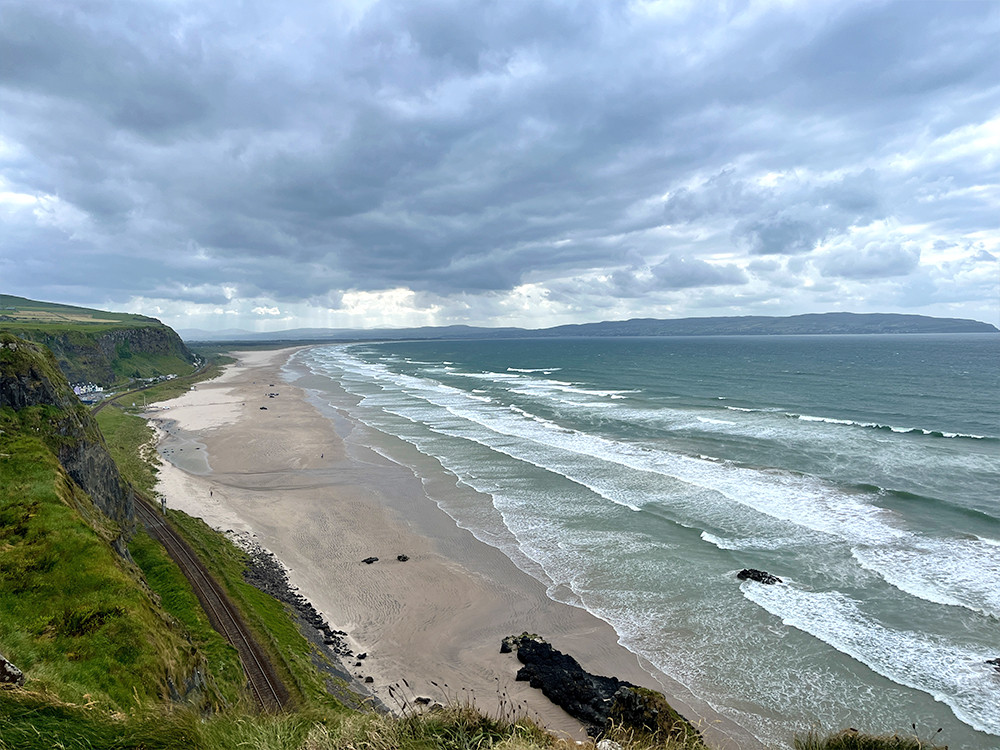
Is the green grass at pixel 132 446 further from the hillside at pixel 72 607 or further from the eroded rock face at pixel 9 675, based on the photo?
the eroded rock face at pixel 9 675

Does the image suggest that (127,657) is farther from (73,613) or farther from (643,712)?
(643,712)

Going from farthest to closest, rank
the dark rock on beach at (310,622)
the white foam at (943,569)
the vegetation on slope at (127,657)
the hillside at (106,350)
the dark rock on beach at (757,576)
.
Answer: the hillside at (106,350)
the dark rock on beach at (757,576)
the white foam at (943,569)
the dark rock on beach at (310,622)
the vegetation on slope at (127,657)

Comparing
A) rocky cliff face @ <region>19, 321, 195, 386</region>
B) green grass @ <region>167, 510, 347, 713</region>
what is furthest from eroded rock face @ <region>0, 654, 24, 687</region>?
rocky cliff face @ <region>19, 321, 195, 386</region>

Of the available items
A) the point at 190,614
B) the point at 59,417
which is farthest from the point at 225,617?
the point at 59,417

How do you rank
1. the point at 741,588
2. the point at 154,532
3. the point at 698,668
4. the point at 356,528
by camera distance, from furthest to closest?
the point at 356,528 < the point at 154,532 < the point at 741,588 < the point at 698,668

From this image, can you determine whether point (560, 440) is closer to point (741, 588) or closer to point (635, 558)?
point (635, 558)

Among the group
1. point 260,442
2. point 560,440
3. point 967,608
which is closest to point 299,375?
point 260,442

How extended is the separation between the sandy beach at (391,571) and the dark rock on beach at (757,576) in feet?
25.5

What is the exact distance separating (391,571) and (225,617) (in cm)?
947

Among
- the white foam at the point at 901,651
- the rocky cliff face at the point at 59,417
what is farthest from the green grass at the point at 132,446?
the white foam at the point at 901,651

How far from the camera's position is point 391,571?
2861 cm

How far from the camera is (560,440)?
52938 millimetres

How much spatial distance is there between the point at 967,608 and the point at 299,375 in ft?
437

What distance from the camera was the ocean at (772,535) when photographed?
18500 millimetres
